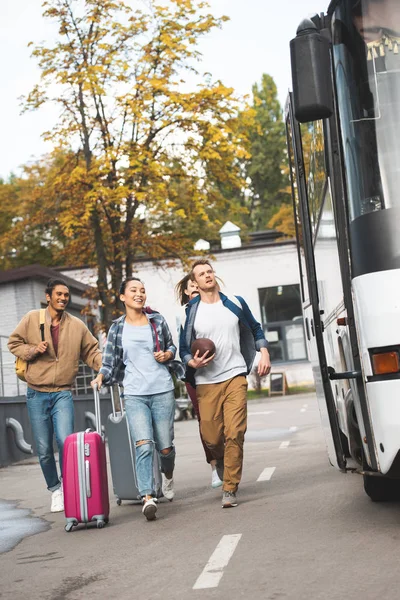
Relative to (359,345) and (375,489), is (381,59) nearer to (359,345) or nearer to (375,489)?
(359,345)

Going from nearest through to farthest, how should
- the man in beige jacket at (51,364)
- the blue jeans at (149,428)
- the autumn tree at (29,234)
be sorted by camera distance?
1. the blue jeans at (149,428)
2. the man in beige jacket at (51,364)
3. the autumn tree at (29,234)

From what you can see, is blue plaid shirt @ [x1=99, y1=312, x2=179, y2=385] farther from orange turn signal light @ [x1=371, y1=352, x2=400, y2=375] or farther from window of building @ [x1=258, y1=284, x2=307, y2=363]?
window of building @ [x1=258, y1=284, x2=307, y2=363]

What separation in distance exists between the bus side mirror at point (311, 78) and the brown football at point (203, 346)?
3.11 metres

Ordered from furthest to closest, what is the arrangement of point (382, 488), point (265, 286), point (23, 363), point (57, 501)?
point (265, 286)
point (57, 501)
point (23, 363)
point (382, 488)

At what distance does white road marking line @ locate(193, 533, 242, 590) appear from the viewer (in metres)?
5.72

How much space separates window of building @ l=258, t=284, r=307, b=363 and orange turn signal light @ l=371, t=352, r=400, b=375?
41740mm

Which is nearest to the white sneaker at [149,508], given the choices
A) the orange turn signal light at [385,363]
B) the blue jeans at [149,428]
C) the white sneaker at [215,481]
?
the blue jeans at [149,428]

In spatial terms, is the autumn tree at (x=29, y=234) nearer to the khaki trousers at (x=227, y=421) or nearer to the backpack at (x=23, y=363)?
the backpack at (x=23, y=363)

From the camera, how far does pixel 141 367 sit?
9.02 meters

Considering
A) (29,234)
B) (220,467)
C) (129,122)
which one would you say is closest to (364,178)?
(220,467)

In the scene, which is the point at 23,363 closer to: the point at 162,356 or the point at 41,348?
the point at 41,348

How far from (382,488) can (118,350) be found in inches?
98.7

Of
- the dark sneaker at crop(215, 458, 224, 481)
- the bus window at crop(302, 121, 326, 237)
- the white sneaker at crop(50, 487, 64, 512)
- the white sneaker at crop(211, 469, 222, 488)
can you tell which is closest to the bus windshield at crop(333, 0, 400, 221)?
the bus window at crop(302, 121, 326, 237)

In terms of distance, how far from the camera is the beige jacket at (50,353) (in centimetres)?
983
